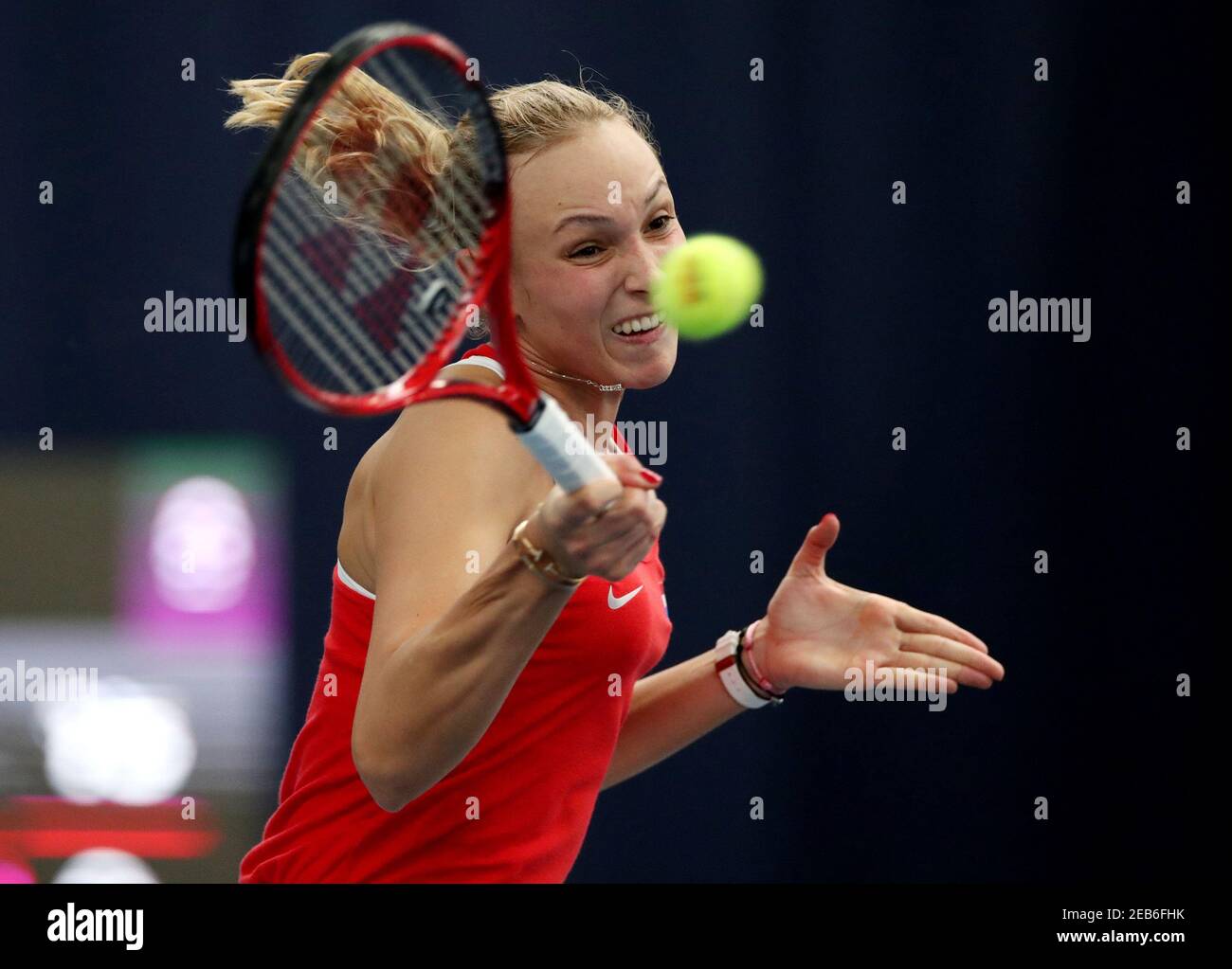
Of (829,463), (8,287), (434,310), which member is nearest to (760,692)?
(434,310)

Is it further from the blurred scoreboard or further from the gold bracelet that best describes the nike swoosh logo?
the blurred scoreboard

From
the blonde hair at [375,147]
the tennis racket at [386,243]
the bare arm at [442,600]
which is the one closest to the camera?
the tennis racket at [386,243]

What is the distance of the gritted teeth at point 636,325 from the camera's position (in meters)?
1.25

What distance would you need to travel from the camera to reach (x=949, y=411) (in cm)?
225

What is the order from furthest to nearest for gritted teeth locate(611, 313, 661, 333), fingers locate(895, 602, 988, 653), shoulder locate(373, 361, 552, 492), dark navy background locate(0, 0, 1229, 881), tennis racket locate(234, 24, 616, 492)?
dark navy background locate(0, 0, 1229, 881), fingers locate(895, 602, 988, 653), gritted teeth locate(611, 313, 661, 333), shoulder locate(373, 361, 552, 492), tennis racket locate(234, 24, 616, 492)

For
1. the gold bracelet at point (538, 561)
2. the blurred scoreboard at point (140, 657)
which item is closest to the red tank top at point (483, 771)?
the gold bracelet at point (538, 561)

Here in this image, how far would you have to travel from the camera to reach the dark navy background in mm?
2232

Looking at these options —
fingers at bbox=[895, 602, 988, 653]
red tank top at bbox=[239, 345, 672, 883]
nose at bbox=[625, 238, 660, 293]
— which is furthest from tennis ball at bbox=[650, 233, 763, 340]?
fingers at bbox=[895, 602, 988, 653]

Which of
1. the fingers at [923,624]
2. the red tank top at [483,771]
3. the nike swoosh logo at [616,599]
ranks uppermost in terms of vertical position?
the nike swoosh logo at [616,599]

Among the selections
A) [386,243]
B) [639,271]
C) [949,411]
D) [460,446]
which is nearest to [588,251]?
[639,271]

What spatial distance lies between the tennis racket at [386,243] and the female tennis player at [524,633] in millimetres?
23

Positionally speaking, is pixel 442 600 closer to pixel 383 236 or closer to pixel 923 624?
pixel 383 236

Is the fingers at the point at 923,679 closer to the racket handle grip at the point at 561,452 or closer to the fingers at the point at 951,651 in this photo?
the fingers at the point at 951,651

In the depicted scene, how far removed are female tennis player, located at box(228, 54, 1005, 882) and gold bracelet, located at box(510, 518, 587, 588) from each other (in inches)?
1.4
